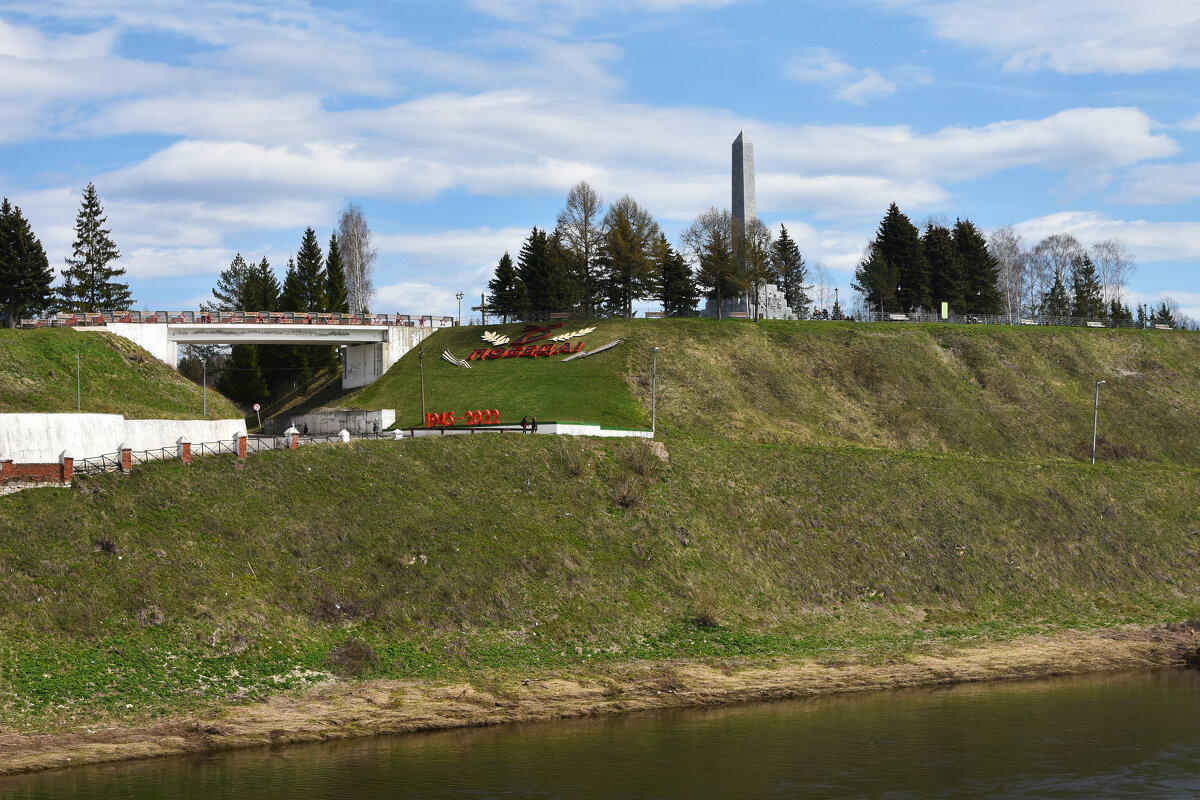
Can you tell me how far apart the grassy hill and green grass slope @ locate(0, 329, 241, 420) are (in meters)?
17.8

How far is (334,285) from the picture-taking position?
101m

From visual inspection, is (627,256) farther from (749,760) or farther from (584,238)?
(749,760)

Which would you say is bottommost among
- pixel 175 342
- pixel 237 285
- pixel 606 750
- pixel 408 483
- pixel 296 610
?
pixel 606 750

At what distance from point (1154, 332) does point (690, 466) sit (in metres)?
63.3

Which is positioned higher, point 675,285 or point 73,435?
point 675,285

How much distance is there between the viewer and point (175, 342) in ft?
257

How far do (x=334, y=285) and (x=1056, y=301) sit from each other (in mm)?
87714

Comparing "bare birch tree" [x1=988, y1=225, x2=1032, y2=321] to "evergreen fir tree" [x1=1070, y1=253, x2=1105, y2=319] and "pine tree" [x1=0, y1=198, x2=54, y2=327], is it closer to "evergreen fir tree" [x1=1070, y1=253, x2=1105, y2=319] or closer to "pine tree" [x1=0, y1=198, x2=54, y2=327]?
"evergreen fir tree" [x1=1070, y1=253, x2=1105, y2=319]

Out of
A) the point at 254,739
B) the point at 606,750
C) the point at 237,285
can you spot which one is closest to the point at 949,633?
the point at 606,750

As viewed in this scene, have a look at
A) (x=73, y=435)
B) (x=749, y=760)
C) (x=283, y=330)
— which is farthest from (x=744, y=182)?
(x=749, y=760)

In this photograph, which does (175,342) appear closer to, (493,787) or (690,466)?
(690,466)

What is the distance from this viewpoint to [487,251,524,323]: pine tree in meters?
96.2

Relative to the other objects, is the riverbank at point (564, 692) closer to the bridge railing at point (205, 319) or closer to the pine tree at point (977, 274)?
the bridge railing at point (205, 319)

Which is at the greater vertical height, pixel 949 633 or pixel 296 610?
pixel 296 610
